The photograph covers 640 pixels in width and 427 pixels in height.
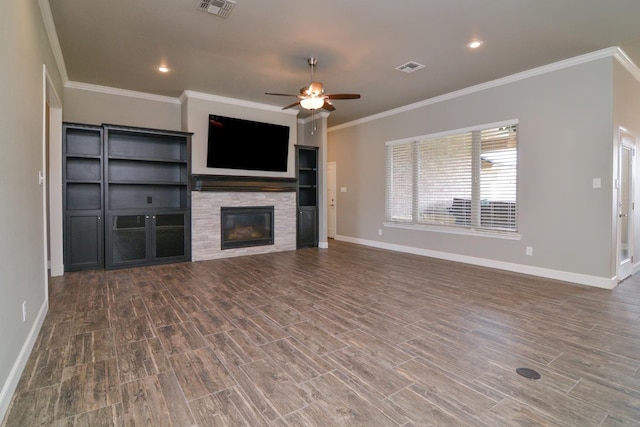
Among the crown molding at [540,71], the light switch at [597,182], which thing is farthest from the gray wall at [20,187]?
the light switch at [597,182]

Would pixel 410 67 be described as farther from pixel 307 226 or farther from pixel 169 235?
pixel 169 235

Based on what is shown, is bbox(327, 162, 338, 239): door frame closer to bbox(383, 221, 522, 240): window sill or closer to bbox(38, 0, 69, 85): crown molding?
bbox(383, 221, 522, 240): window sill

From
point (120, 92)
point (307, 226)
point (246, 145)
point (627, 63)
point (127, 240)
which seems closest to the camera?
point (627, 63)

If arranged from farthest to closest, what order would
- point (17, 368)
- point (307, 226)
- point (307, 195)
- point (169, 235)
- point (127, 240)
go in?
1. point (307, 195)
2. point (307, 226)
3. point (169, 235)
4. point (127, 240)
5. point (17, 368)

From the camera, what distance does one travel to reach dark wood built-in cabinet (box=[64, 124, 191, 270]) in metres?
5.05

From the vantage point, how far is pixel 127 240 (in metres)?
5.24

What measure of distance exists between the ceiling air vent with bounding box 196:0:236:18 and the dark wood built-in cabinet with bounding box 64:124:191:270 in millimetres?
2826

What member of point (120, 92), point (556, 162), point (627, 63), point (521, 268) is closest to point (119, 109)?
point (120, 92)

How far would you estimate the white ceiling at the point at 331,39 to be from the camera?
322 cm

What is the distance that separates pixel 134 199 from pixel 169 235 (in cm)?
99

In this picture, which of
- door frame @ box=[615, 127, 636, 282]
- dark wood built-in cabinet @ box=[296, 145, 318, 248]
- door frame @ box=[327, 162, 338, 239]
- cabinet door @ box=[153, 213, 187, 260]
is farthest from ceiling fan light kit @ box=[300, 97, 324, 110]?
door frame @ box=[327, 162, 338, 239]

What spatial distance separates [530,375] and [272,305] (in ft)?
7.68

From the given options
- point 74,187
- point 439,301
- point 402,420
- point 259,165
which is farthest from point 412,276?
point 74,187

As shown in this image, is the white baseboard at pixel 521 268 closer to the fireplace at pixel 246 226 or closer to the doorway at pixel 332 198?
the doorway at pixel 332 198
